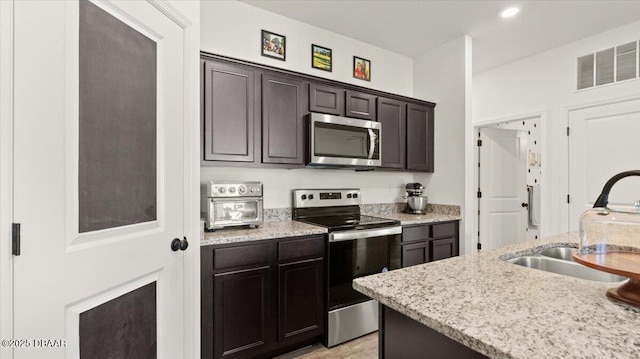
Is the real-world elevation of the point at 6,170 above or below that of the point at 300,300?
above

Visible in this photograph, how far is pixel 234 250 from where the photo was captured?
1919 mm

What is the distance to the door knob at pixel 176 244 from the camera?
1532mm

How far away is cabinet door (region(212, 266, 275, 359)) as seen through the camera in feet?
6.12

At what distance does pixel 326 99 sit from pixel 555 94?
2.81 metres

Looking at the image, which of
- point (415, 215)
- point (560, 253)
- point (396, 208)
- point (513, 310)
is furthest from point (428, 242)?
point (513, 310)

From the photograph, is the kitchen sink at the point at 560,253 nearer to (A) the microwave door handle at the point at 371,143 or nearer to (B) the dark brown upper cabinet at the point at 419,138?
(A) the microwave door handle at the point at 371,143

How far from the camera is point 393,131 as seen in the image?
3.18m

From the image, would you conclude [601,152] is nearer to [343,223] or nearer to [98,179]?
[343,223]

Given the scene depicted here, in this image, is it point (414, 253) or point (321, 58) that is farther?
point (321, 58)

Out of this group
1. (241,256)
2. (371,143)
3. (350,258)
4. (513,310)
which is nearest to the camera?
(513,310)

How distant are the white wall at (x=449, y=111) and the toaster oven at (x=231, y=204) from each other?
2.21 metres

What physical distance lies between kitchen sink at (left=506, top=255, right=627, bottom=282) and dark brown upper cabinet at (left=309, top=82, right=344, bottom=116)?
6.18ft

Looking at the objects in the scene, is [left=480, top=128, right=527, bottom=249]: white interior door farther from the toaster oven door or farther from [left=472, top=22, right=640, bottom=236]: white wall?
the toaster oven door

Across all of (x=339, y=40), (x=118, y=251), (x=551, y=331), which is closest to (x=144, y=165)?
(x=118, y=251)
